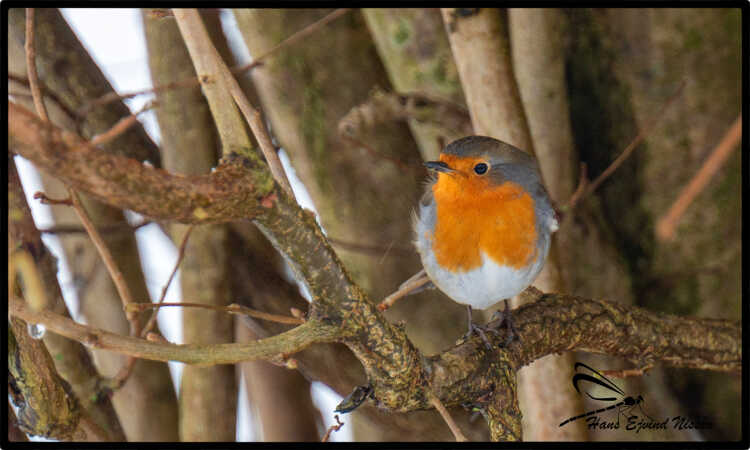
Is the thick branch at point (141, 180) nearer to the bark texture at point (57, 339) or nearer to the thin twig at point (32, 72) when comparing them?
the thin twig at point (32, 72)

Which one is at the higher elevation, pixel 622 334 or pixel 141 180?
pixel 622 334

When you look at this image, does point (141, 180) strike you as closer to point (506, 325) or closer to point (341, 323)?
point (341, 323)

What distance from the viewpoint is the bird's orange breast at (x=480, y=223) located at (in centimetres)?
141

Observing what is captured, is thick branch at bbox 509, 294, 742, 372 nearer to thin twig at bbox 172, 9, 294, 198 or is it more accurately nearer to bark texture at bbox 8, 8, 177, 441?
thin twig at bbox 172, 9, 294, 198

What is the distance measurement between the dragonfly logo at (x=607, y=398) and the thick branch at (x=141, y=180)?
1.01 m

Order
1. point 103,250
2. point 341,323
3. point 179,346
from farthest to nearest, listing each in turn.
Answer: point 103,250 < point 341,323 < point 179,346

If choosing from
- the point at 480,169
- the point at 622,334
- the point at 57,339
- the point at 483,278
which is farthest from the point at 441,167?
the point at 57,339

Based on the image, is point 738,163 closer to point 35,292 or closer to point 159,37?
point 159,37

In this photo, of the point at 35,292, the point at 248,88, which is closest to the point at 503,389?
the point at 35,292

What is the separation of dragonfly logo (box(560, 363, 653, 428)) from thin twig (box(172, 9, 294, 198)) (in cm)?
91

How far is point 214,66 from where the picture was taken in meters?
0.94

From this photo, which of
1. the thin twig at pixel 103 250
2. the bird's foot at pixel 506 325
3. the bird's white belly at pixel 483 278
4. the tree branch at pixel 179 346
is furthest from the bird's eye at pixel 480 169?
the thin twig at pixel 103 250
